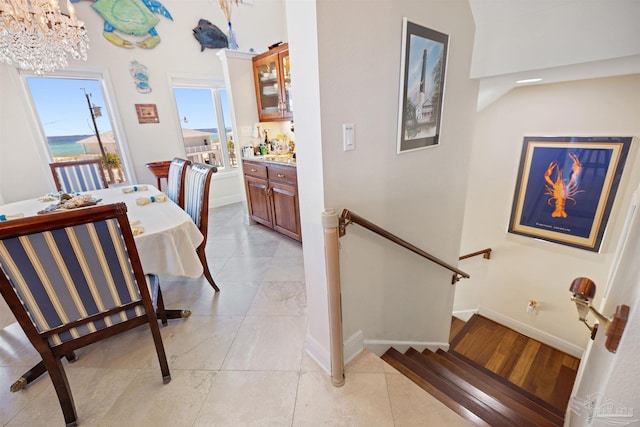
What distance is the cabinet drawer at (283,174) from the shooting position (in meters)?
2.72

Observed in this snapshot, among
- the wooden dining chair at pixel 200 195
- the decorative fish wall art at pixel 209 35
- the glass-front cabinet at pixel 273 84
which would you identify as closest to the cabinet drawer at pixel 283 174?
the glass-front cabinet at pixel 273 84

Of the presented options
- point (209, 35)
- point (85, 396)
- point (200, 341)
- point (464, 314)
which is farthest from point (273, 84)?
point (464, 314)

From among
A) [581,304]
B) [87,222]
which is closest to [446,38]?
[581,304]

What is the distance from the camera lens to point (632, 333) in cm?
73

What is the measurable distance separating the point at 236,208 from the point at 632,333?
4414 millimetres

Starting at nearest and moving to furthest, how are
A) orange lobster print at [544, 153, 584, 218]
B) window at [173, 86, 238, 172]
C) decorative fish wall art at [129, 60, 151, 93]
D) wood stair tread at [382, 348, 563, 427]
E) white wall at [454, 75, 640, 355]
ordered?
1. wood stair tread at [382, 348, 563, 427]
2. white wall at [454, 75, 640, 355]
3. orange lobster print at [544, 153, 584, 218]
4. decorative fish wall art at [129, 60, 151, 93]
5. window at [173, 86, 238, 172]

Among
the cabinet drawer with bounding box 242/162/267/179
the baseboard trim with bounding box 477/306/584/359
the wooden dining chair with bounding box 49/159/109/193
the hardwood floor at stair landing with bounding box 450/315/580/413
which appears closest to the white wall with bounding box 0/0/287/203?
the wooden dining chair with bounding box 49/159/109/193

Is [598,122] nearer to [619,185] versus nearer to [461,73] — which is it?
[619,185]

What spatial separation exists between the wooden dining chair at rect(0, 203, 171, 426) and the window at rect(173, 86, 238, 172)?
2.90m

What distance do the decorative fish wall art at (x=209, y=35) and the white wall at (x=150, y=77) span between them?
55 millimetres

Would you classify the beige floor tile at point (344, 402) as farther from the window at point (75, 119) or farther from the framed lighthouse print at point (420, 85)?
the window at point (75, 119)

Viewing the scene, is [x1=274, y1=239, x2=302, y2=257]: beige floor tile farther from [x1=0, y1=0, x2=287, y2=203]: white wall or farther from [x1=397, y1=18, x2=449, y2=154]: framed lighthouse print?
[x1=0, y1=0, x2=287, y2=203]: white wall

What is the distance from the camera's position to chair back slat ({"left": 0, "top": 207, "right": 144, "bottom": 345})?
3.29 feet

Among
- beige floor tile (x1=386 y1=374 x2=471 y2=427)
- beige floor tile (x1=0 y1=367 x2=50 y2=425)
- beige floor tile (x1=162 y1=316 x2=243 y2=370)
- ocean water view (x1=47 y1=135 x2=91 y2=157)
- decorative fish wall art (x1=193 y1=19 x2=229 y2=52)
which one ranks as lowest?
beige floor tile (x1=386 y1=374 x2=471 y2=427)
